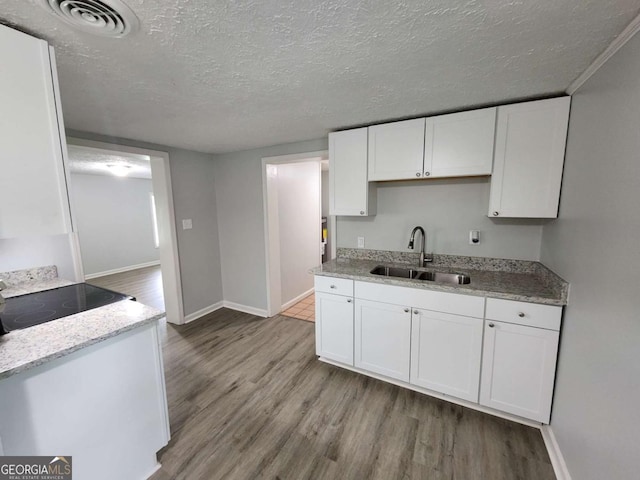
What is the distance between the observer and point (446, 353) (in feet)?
6.48

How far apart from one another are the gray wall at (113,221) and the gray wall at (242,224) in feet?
12.8

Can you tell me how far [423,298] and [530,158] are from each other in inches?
48.7

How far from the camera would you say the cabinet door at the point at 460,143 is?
196cm

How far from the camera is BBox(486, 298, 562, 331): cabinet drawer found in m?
1.64

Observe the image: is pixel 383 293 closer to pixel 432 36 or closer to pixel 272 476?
pixel 272 476

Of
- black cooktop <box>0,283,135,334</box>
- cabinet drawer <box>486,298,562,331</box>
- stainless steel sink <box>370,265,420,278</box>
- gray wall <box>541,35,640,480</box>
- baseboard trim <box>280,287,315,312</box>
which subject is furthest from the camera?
baseboard trim <box>280,287,315,312</box>

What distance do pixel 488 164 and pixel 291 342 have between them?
8.29 feet

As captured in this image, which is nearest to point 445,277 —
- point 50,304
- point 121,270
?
point 50,304

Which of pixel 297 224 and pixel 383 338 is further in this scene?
pixel 297 224

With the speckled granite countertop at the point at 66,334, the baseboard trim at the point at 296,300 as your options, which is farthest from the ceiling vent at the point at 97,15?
the baseboard trim at the point at 296,300

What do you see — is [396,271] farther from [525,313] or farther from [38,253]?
[38,253]

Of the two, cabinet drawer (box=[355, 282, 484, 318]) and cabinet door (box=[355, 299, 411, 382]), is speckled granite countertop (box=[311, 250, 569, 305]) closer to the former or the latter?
cabinet drawer (box=[355, 282, 484, 318])

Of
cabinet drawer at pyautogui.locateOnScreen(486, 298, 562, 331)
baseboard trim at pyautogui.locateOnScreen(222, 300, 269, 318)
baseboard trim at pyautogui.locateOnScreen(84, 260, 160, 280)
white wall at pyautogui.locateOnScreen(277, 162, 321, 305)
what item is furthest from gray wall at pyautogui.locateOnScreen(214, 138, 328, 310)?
baseboard trim at pyautogui.locateOnScreen(84, 260, 160, 280)

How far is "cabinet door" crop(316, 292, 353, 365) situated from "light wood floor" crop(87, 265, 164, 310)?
9.99ft
